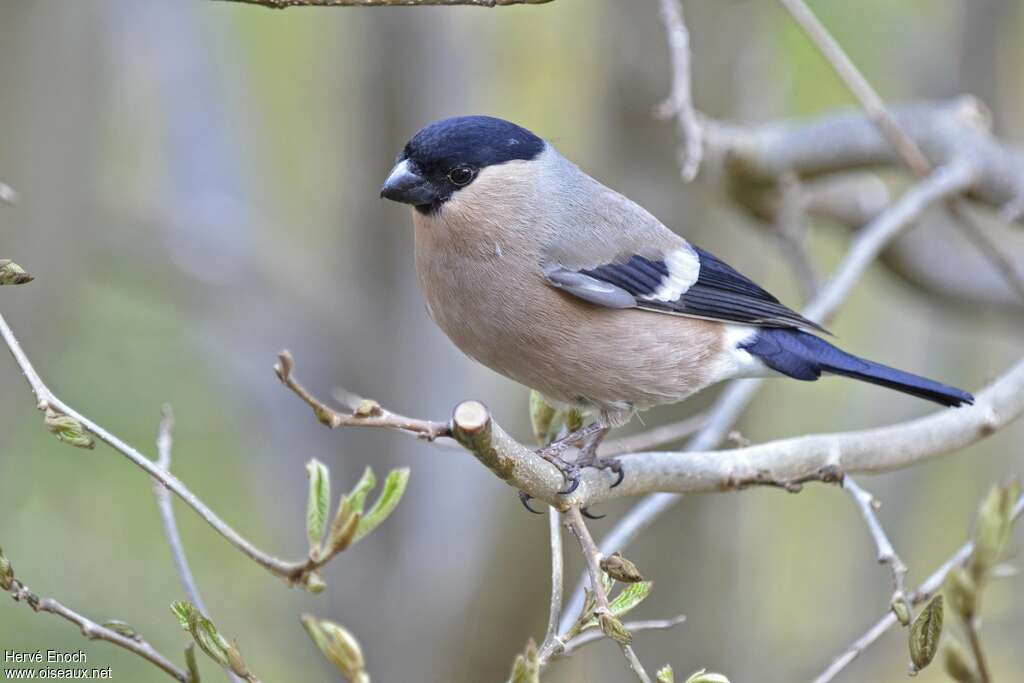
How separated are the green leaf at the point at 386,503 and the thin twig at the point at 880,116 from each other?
6.81ft

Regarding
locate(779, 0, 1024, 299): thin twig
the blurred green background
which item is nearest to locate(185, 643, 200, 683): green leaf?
locate(779, 0, 1024, 299): thin twig

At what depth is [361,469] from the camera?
5688 millimetres

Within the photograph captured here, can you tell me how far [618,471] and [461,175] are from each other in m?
0.92

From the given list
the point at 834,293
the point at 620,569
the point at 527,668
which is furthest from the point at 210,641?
the point at 834,293

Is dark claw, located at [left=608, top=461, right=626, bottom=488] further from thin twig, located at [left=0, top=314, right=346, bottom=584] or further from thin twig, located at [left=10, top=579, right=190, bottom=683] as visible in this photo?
thin twig, located at [left=10, top=579, right=190, bottom=683]

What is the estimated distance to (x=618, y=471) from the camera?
2.61 m

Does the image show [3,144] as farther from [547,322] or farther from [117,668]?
[547,322]

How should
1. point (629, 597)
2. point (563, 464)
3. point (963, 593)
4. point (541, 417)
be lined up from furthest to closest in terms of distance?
point (541, 417) < point (563, 464) < point (629, 597) < point (963, 593)

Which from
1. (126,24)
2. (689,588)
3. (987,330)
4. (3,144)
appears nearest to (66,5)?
(3,144)

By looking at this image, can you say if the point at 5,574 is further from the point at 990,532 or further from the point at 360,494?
the point at 990,532

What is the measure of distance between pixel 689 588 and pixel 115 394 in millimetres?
2854

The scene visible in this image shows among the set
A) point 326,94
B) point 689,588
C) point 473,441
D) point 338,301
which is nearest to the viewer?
point 473,441

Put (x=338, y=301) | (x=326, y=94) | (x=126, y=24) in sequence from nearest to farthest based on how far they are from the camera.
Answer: (x=338, y=301) < (x=126, y=24) < (x=326, y=94)

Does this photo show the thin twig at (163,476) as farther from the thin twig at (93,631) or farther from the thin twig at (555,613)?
the thin twig at (555,613)
